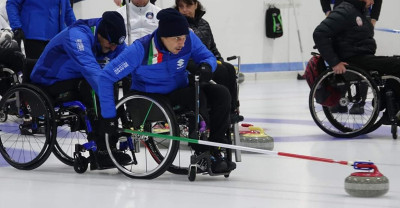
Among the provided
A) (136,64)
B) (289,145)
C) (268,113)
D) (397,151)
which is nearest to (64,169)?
(136,64)

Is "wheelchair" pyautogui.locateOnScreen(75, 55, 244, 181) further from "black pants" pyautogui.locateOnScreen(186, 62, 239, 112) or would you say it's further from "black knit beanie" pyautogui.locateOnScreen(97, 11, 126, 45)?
"black pants" pyautogui.locateOnScreen(186, 62, 239, 112)

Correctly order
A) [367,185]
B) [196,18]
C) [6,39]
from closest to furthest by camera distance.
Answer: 1. [367,185]
2. [196,18]
3. [6,39]

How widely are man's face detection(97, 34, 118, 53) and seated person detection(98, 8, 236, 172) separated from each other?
0.90ft

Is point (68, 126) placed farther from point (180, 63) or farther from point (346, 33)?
point (346, 33)

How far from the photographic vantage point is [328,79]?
18.6 feet

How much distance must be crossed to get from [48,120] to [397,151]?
206 cm

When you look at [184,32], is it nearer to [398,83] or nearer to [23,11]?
[398,83]

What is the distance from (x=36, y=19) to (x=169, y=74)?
245cm

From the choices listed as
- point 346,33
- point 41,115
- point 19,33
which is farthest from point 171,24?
point 19,33

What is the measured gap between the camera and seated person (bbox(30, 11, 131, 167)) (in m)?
4.24

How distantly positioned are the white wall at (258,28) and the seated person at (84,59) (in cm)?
683

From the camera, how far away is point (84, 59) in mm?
4250

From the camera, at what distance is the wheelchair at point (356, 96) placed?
5.45 metres

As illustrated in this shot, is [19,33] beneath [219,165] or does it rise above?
above
